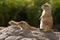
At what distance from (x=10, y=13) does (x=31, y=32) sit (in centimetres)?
416

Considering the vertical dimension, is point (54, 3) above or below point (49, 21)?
above

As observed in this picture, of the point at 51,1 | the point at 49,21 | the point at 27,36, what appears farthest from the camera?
the point at 51,1

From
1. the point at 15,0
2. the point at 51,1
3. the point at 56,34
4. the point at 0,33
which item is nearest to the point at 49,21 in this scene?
the point at 56,34

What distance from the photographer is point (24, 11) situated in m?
8.26

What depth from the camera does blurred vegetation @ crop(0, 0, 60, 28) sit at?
805cm

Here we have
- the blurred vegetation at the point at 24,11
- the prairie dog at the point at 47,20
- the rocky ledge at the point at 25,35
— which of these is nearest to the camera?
the rocky ledge at the point at 25,35

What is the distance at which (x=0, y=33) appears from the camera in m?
4.25

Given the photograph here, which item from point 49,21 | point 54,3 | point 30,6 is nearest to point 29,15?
point 30,6

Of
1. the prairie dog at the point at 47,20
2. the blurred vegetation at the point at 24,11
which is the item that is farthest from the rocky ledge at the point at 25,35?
the blurred vegetation at the point at 24,11

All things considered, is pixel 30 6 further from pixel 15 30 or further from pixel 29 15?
pixel 15 30

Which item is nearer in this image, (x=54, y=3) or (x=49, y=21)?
(x=49, y=21)

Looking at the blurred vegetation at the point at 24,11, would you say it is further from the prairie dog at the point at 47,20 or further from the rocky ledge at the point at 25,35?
the rocky ledge at the point at 25,35

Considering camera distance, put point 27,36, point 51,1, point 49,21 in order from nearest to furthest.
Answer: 1. point 27,36
2. point 49,21
3. point 51,1

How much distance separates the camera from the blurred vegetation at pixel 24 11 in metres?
8.05
